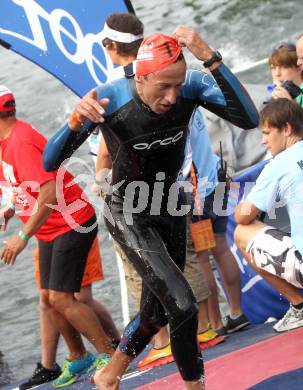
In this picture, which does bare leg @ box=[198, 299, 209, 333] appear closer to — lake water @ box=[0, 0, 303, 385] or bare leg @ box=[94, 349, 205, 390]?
bare leg @ box=[94, 349, 205, 390]

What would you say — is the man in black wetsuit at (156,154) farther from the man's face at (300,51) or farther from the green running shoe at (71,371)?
the man's face at (300,51)

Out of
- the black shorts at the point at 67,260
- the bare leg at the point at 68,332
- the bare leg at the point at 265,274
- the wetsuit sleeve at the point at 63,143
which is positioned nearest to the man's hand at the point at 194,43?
the wetsuit sleeve at the point at 63,143

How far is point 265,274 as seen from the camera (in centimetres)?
604

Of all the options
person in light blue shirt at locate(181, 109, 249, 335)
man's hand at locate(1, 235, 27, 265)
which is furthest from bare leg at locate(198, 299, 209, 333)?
man's hand at locate(1, 235, 27, 265)

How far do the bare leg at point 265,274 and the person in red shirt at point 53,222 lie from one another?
3.33 feet

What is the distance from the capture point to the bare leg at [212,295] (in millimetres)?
6578

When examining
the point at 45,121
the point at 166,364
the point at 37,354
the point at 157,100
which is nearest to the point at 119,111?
the point at 157,100

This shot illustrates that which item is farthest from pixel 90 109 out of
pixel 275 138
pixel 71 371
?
pixel 71 371

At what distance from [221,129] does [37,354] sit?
2.64m

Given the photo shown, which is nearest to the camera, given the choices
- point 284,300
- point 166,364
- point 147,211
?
point 147,211

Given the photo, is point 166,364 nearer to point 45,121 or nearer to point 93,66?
point 93,66

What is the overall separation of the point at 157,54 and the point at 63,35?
98.1 inches

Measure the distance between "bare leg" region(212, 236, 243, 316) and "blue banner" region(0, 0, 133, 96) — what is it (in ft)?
4.78

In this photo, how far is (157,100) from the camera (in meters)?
4.67
